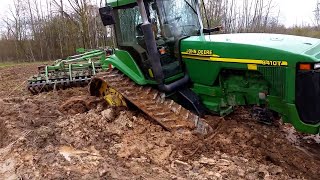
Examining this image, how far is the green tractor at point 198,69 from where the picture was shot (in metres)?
4.32

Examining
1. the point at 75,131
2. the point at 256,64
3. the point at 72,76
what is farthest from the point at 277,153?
the point at 72,76

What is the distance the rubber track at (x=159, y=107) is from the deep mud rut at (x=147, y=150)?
146 millimetres

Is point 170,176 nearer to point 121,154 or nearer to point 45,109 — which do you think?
point 121,154

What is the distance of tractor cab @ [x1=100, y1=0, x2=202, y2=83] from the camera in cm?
536

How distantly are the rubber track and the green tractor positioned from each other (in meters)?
0.01

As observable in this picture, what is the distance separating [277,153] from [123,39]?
313cm

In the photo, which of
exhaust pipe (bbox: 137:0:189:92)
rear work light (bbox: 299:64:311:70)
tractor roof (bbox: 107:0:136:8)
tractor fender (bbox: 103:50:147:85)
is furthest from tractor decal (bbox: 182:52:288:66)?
tractor roof (bbox: 107:0:136:8)

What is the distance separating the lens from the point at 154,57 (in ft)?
17.7

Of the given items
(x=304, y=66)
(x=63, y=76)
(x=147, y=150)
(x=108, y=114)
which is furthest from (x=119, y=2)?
(x=63, y=76)

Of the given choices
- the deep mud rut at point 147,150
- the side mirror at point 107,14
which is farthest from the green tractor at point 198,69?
the deep mud rut at point 147,150

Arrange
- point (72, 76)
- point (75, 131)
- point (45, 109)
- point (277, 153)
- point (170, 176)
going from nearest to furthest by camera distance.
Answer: point (170, 176), point (277, 153), point (75, 131), point (45, 109), point (72, 76)

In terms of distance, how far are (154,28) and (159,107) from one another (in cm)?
120

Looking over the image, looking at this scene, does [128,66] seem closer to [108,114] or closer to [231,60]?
[108,114]

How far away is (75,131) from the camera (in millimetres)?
5184
